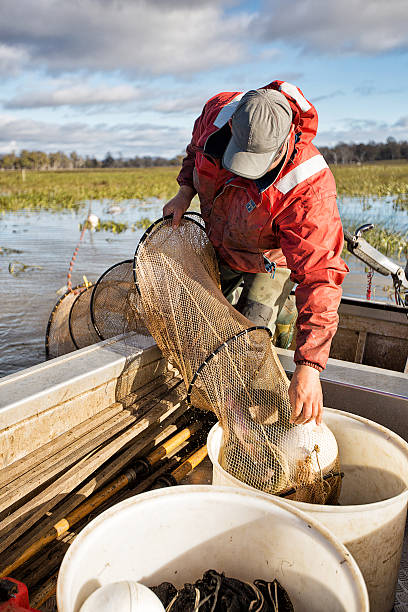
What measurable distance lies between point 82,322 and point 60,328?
0.26 meters

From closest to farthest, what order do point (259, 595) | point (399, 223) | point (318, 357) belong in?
point (259, 595) < point (318, 357) < point (399, 223)

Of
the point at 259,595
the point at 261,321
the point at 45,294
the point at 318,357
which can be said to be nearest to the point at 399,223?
the point at 45,294

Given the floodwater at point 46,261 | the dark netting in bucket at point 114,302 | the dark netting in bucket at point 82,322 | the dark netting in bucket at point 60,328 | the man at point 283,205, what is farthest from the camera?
the floodwater at point 46,261

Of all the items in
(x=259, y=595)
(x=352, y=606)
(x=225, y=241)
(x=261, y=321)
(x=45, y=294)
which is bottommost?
(x=45, y=294)

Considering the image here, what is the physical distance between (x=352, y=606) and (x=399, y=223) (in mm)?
12185

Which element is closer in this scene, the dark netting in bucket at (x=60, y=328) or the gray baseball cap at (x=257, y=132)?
the gray baseball cap at (x=257, y=132)

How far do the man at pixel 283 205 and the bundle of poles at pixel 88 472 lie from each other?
84cm

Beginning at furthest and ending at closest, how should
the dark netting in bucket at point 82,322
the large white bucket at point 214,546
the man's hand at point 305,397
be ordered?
the dark netting in bucket at point 82,322, the man's hand at point 305,397, the large white bucket at point 214,546

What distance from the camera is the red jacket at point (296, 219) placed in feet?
7.01

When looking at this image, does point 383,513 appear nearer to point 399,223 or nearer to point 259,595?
point 259,595

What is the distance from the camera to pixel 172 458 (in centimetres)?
265

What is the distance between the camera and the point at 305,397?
1954mm

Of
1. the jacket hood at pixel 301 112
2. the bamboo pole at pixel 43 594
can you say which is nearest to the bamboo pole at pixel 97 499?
the bamboo pole at pixel 43 594

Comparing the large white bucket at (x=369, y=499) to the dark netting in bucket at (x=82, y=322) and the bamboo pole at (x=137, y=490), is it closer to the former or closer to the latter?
the bamboo pole at (x=137, y=490)
